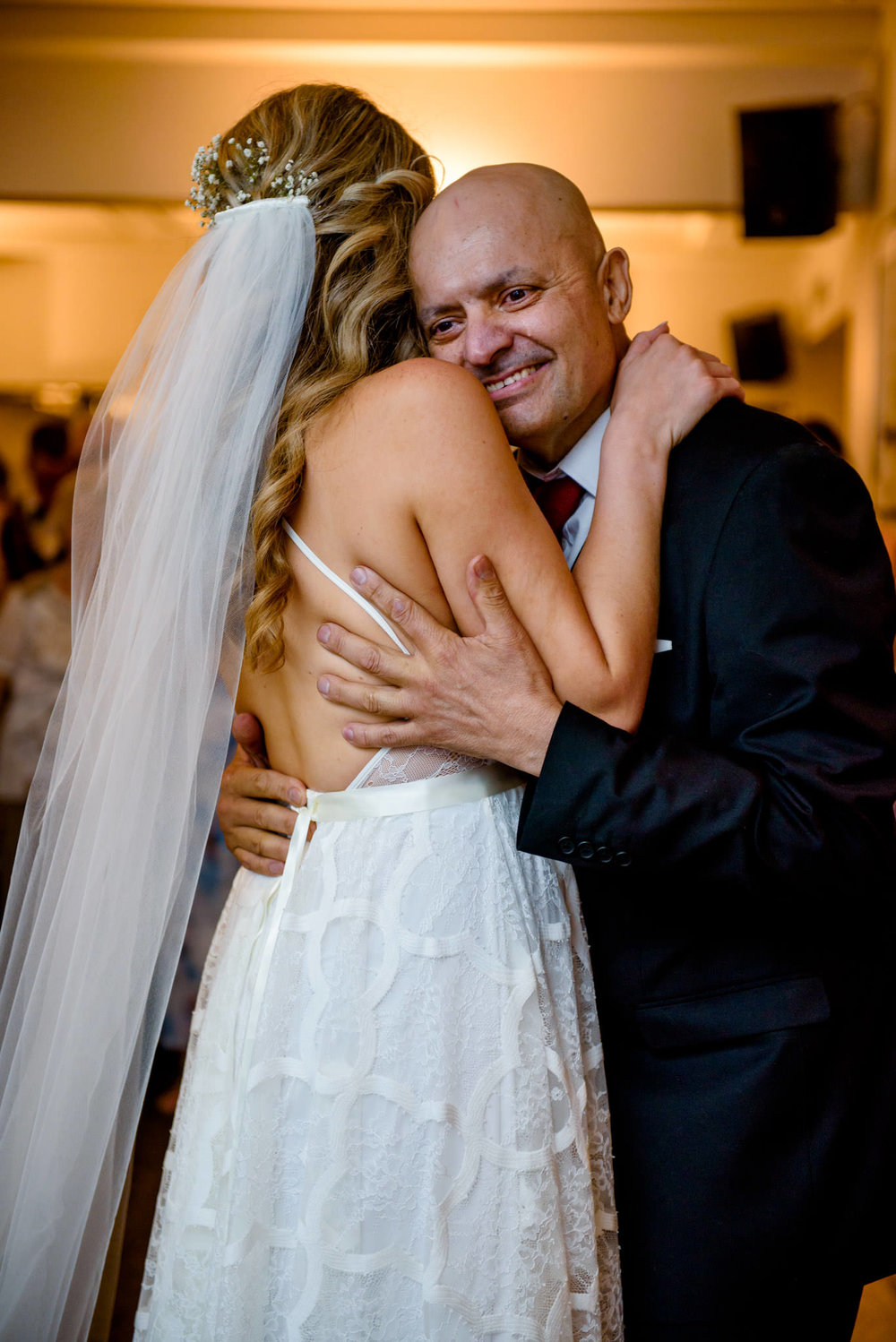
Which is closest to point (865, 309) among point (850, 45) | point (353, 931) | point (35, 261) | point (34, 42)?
point (850, 45)

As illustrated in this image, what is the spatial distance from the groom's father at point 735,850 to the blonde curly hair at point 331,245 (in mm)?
97

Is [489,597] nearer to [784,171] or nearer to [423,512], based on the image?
[423,512]

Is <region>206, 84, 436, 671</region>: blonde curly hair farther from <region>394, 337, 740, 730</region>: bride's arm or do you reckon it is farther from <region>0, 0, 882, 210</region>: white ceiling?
<region>0, 0, 882, 210</region>: white ceiling

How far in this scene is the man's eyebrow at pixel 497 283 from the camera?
172 cm

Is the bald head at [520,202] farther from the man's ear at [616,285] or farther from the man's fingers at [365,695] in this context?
the man's fingers at [365,695]

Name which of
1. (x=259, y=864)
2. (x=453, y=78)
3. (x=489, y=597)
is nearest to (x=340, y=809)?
(x=259, y=864)

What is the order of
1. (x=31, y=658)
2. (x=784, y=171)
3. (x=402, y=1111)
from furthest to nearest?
(x=784, y=171), (x=31, y=658), (x=402, y=1111)

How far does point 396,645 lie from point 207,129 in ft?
14.4

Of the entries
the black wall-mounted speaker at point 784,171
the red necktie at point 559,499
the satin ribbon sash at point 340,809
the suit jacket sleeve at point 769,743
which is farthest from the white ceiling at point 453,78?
the satin ribbon sash at point 340,809

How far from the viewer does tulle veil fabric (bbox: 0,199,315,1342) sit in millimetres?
1421

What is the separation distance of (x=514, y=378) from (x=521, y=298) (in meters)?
0.12

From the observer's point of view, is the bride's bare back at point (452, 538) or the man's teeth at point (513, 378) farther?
the man's teeth at point (513, 378)

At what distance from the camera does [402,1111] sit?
1350 millimetres

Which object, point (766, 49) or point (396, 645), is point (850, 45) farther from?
point (396, 645)
